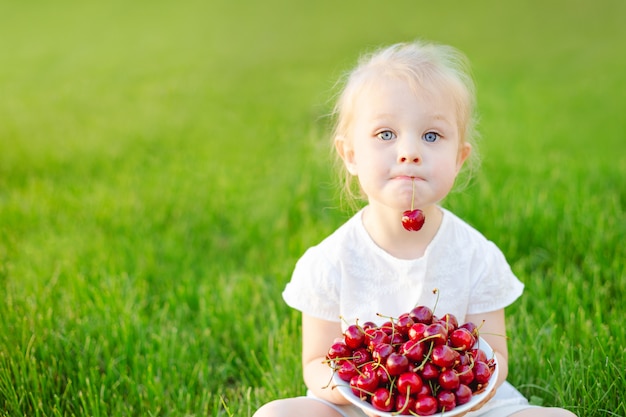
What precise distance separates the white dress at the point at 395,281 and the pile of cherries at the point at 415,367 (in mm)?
417

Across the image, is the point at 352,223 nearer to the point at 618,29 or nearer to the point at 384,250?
the point at 384,250

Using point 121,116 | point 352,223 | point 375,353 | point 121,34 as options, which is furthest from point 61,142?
point 121,34

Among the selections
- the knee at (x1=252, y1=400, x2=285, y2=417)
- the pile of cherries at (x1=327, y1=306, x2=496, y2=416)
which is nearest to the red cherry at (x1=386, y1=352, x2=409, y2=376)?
the pile of cherries at (x1=327, y1=306, x2=496, y2=416)

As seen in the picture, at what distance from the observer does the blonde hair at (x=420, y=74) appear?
243 cm

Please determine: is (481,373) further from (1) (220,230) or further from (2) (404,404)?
(1) (220,230)

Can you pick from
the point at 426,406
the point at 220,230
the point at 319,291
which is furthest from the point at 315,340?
the point at 220,230

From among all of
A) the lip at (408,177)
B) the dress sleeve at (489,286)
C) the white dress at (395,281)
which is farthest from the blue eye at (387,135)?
the dress sleeve at (489,286)

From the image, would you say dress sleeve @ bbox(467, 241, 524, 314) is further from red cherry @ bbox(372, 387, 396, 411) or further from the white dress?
red cherry @ bbox(372, 387, 396, 411)

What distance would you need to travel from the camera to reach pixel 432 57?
2.51 metres

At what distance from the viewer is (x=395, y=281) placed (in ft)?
8.41

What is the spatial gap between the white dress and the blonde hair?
352mm

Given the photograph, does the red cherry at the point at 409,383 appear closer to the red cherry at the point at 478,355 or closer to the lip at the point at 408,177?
the red cherry at the point at 478,355

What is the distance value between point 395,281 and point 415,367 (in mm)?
547

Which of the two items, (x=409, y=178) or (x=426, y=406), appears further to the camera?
(x=409, y=178)
